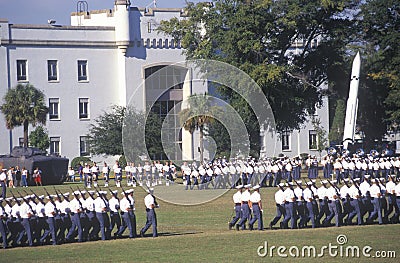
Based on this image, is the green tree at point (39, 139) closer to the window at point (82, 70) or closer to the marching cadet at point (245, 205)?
the window at point (82, 70)

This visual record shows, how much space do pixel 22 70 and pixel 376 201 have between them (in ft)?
158

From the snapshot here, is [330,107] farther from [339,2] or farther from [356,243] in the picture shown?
[356,243]

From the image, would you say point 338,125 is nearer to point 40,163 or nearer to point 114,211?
point 40,163

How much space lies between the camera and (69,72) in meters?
74.2

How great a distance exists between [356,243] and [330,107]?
68395 mm

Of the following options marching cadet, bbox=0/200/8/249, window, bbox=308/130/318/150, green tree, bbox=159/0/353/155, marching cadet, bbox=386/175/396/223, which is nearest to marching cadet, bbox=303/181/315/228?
marching cadet, bbox=386/175/396/223

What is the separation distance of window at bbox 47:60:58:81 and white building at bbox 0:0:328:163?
9 centimetres

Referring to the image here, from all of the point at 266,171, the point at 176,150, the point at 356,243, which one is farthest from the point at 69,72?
the point at 356,243

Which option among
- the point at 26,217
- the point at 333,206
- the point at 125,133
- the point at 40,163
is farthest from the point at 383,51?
the point at 26,217

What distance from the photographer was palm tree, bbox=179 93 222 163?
60.3 meters

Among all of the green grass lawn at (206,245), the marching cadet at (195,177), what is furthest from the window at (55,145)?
the green grass lawn at (206,245)

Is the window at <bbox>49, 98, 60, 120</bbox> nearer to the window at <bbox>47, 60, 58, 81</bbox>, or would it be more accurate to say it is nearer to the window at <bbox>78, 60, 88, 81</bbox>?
the window at <bbox>47, 60, 58, 81</bbox>

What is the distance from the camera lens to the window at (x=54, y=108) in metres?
73.6

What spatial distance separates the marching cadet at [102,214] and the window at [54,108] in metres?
47.7
